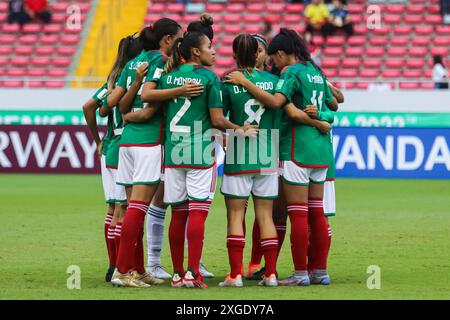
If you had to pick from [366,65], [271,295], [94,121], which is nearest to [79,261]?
[94,121]

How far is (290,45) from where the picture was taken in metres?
8.61

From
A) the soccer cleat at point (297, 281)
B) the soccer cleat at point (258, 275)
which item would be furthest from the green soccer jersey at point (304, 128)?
the soccer cleat at point (258, 275)

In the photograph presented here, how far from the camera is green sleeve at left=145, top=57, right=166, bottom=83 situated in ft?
27.3

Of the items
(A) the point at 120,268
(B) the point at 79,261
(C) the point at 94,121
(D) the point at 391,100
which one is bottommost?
(D) the point at 391,100

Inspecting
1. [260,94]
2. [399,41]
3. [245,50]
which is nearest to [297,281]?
[260,94]

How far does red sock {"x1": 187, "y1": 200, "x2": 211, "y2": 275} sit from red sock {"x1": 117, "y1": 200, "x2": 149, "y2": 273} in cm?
41

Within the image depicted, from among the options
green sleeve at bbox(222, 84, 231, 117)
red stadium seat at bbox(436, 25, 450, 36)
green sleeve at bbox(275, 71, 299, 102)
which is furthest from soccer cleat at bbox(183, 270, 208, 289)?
red stadium seat at bbox(436, 25, 450, 36)

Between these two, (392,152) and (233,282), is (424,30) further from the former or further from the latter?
(233,282)

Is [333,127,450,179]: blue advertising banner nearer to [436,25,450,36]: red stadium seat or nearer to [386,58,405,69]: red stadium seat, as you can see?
[386,58,405,69]: red stadium seat

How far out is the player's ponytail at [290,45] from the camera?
8.61 m

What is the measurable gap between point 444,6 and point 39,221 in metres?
16.2

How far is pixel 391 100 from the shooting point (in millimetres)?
23109

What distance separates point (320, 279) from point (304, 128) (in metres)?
1.28
